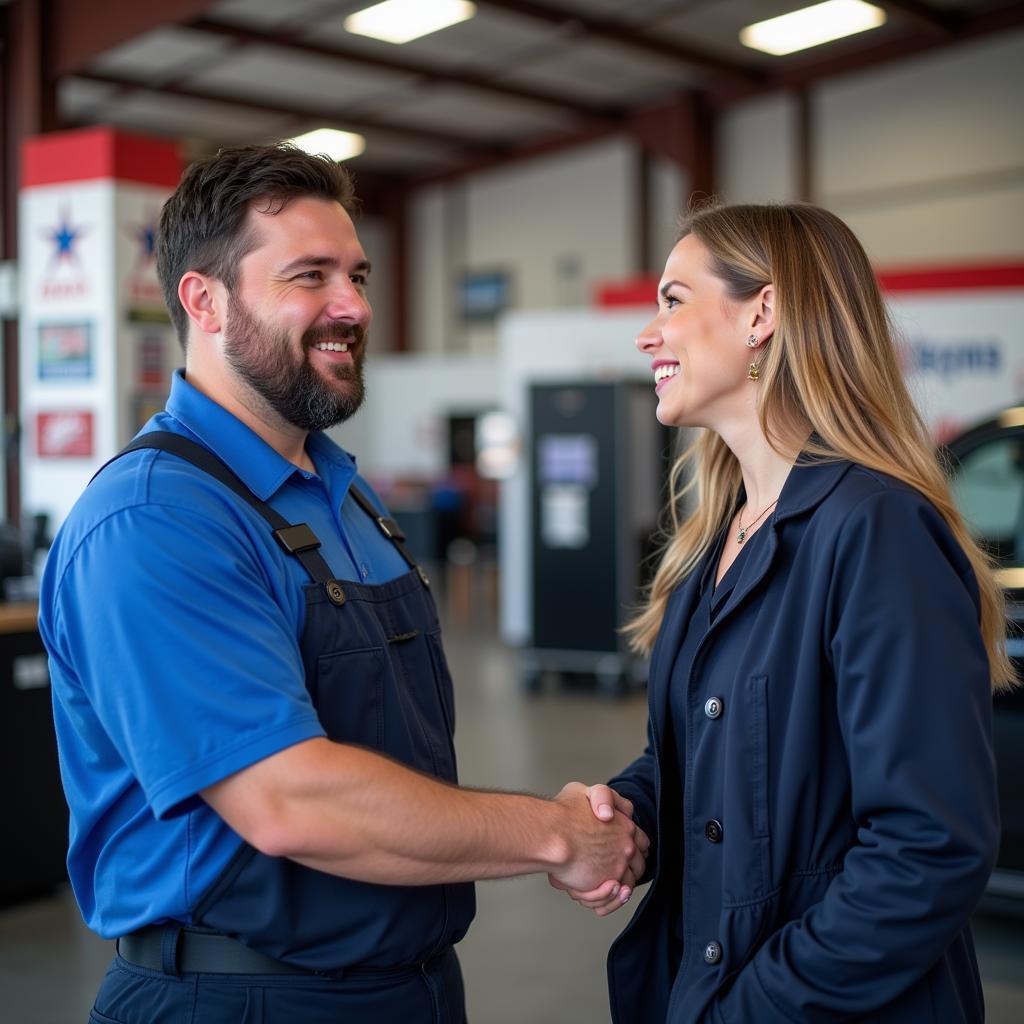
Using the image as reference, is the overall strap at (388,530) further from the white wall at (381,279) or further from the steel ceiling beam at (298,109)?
the white wall at (381,279)

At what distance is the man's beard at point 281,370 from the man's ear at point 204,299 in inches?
0.6

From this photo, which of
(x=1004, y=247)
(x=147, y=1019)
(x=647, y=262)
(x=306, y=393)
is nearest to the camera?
(x=147, y=1019)

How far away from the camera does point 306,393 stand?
64.4 inches

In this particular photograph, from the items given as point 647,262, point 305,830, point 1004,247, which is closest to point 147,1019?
point 305,830

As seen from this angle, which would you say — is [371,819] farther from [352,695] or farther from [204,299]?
[204,299]

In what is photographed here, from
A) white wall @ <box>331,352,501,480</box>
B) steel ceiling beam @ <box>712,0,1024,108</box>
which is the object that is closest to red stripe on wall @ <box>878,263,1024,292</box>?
steel ceiling beam @ <box>712,0,1024,108</box>

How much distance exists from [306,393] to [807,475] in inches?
26.8

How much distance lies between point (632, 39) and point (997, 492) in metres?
7.34

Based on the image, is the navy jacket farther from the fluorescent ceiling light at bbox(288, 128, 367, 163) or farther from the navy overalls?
the fluorescent ceiling light at bbox(288, 128, 367, 163)

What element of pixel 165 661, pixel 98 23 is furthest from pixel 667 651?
pixel 98 23

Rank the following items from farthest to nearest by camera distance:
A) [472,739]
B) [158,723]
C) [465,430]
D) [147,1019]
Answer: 1. [465,430]
2. [472,739]
3. [147,1019]
4. [158,723]

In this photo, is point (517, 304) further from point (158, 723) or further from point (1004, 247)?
point (158, 723)

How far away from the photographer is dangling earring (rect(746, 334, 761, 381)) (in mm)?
1616

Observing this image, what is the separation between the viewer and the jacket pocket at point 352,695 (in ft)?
4.92
